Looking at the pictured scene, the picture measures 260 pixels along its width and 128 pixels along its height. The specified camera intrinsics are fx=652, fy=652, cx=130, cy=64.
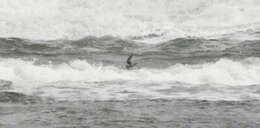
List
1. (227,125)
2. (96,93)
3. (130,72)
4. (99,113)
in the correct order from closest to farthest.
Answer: (227,125)
(99,113)
(96,93)
(130,72)

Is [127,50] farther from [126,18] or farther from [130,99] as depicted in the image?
[130,99]

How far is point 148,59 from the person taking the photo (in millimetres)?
17562

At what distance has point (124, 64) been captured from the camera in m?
16.5

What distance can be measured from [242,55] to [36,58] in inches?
218

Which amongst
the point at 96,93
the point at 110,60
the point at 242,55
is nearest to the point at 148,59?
the point at 110,60

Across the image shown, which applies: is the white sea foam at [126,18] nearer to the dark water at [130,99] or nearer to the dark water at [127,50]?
the dark water at [127,50]

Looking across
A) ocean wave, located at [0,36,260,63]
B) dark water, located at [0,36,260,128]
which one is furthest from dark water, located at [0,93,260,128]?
ocean wave, located at [0,36,260,63]

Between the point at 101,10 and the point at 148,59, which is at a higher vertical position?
the point at 101,10

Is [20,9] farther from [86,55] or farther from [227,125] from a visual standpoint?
[227,125]

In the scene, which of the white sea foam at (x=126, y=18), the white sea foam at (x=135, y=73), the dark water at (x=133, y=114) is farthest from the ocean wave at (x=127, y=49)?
the dark water at (x=133, y=114)

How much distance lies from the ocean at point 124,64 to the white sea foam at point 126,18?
0.04 m

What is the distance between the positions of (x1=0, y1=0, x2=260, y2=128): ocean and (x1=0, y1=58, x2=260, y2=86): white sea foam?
0.08 feet

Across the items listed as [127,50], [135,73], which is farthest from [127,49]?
[135,73]

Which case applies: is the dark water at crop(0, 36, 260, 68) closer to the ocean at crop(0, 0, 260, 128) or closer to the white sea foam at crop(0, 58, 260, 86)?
the ocean at crop(0, 0, 260, 128)
